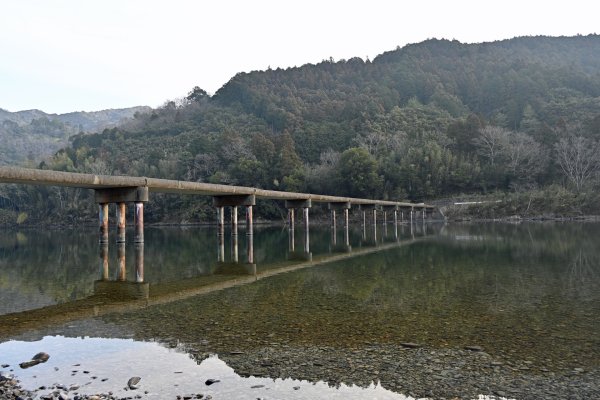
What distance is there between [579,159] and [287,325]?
66.0 meters

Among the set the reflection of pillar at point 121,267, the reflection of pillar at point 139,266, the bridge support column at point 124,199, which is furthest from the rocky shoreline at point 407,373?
the bridge support column at point 124,199

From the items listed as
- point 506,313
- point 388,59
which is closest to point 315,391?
point 506,313

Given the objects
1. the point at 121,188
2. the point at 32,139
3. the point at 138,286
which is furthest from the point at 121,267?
the point at 32,139

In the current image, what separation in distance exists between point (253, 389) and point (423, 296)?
19.2ft

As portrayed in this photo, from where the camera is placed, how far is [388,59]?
463 ft

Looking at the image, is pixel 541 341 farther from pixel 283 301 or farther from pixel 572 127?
pixel 572 127

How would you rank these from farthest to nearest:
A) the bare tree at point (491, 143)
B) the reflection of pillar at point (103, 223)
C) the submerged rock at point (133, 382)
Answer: the bare tree at point (491, 143) < the reflection of pillar at point (103, 223) < the submerged rock at point (133, 382)

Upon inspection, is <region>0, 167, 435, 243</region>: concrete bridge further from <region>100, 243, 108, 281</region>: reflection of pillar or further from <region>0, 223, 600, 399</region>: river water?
<region>0, 223, 600, 399</region>: river water

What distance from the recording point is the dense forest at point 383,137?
64625mm

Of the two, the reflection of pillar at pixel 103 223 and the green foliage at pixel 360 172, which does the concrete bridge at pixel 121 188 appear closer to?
the reflection of pillar at pixel 103 223

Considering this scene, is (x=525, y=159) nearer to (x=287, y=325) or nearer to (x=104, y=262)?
(x=104, y=262)

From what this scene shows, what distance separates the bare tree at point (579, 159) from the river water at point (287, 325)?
5318 centimetres

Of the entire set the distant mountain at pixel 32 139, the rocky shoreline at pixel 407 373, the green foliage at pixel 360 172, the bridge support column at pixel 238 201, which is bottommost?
the rocky shoreline at pixel 407 373

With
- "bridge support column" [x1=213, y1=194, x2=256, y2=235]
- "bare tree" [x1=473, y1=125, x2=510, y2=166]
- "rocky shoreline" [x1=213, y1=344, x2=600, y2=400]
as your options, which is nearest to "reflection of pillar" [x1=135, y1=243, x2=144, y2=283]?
"rocky shoreline" [x1=213, y1=344, x2=600, y2=400]
